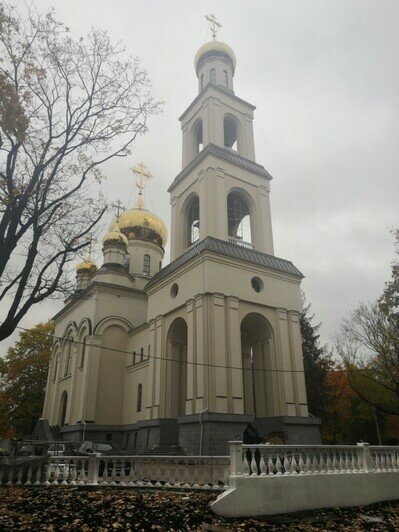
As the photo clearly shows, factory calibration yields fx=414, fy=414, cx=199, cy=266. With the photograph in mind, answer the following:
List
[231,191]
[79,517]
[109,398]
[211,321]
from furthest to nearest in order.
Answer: [109,398]
[231,191]
[211,321]
[79,517]

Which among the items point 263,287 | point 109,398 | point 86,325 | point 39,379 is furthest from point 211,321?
point 39,379

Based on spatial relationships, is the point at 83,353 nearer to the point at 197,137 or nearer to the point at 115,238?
the point at 115,238

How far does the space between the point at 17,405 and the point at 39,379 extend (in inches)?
106

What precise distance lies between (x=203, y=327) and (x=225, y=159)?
957cm

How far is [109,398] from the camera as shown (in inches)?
977

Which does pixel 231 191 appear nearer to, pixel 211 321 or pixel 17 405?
pixel 211 321

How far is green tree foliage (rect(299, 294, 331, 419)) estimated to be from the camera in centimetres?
2853

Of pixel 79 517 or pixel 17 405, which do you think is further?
pixel 17 405

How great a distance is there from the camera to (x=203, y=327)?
17578 mm

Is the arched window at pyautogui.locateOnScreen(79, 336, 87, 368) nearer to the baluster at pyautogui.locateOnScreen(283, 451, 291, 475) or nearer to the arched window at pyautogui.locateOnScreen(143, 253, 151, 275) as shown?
the arched window at pyautogui.locateOnScreen(143, 253, 151, 275)

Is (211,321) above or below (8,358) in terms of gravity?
below

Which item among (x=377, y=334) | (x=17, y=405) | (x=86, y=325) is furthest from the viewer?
(x=17, y=405)

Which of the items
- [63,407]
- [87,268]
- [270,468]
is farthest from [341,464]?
[87,268]

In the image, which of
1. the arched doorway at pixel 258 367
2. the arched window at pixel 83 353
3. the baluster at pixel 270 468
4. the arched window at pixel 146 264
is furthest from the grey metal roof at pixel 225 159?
the baluster at pixel 270 468
